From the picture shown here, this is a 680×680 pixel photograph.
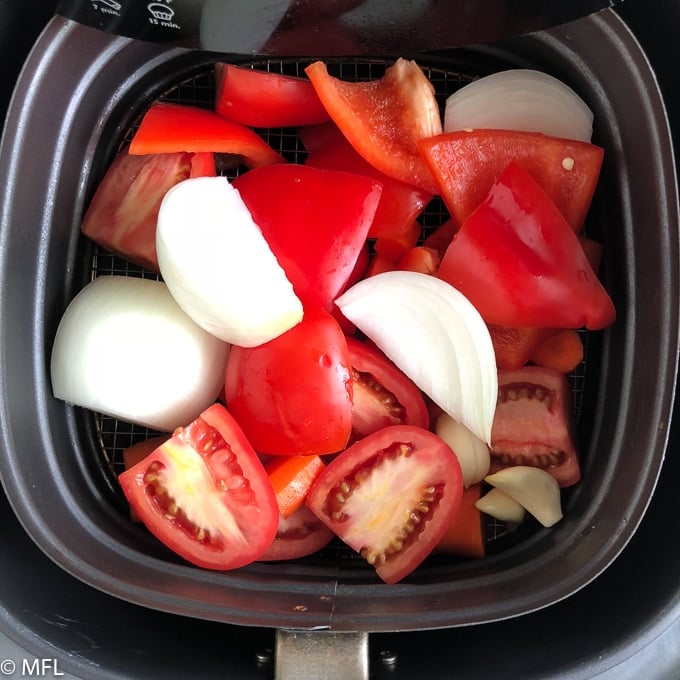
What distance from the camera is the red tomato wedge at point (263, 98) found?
102cm

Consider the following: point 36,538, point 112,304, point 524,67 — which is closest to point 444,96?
point 524,67

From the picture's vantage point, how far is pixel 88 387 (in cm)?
96

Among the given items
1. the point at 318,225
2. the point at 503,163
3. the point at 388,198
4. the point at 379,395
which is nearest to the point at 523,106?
the point at 503,163

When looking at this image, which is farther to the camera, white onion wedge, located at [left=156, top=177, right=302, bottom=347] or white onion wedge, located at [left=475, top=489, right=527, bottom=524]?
white onion wedge, located at [left=475, top=489, right=527, bottom=524]

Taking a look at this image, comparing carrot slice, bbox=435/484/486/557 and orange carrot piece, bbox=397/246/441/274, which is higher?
orange carrot piece, bbox=397/246/441/274

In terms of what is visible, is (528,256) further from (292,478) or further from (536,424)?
(292,478)

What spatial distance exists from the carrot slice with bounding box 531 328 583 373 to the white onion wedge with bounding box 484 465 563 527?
0.50 ft

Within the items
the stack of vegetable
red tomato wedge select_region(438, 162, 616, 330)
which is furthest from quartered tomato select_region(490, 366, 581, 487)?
red tomato wedge select_region(438, 162, 616, 330)

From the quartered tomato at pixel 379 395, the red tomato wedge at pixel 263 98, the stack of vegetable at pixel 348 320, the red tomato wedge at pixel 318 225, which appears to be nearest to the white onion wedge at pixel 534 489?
the stack of vegetable at pixel 348 320

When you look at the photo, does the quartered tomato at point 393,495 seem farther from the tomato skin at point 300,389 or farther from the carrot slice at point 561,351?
the carrot slice at point 561,351

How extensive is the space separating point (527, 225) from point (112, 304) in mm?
543

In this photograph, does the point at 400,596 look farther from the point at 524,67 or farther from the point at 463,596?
the point at 524,67

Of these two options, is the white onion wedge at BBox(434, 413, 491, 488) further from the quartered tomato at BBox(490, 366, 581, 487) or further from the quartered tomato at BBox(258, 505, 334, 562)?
the quartered tomato at BBox(258, 505, 334, 562)

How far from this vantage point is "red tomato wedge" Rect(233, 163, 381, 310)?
96 cm
